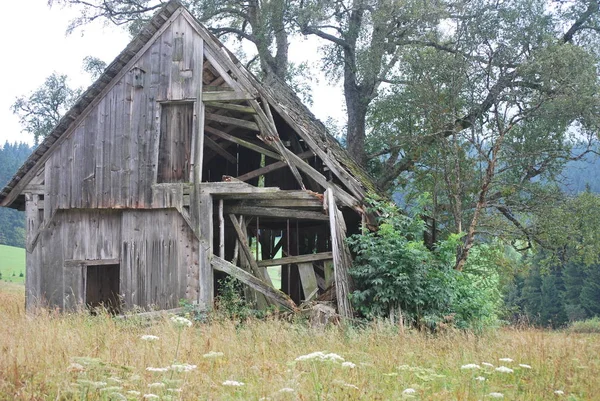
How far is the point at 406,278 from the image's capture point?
467 inches

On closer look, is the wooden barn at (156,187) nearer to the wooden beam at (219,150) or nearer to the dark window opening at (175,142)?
the dark window opening at (175,142)

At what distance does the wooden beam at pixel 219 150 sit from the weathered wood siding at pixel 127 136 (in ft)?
7.30

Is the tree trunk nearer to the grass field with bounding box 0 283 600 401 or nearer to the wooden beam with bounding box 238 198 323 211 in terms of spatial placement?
the wooden beam with bounding box 238 198 323 211

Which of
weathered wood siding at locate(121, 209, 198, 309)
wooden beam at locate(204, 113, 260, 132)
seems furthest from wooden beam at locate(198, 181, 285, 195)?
wooden beam at locate(204, 113, 260, 132)

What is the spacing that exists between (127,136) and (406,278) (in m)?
6.54

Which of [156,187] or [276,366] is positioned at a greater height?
[156,187]

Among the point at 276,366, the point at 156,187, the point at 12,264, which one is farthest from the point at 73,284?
the point at 12,264

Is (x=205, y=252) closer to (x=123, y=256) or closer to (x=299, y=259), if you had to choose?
(x=123, y=256)

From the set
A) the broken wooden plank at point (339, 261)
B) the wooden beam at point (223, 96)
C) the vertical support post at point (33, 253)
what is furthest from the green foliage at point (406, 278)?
the vertical support post at point (33, 253)

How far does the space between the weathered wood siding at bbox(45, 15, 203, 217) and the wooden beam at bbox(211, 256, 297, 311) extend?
6.52ft

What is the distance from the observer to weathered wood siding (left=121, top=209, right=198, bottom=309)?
41.6 ft

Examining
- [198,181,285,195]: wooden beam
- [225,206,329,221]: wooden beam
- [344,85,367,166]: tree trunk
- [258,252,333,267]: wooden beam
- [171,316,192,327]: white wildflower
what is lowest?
[171,316,192,327]: white wildflower

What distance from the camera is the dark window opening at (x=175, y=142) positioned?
1295 centimetres

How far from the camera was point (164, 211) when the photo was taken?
12.9m
